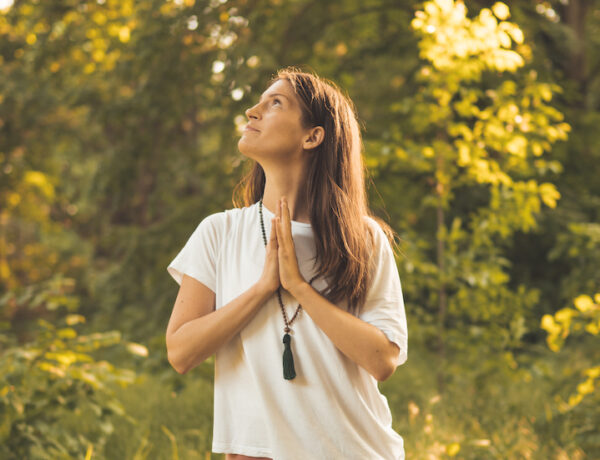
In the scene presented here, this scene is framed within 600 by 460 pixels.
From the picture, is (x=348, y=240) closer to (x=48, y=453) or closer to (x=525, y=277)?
(x=48, y=453)

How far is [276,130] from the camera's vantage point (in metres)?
1.58

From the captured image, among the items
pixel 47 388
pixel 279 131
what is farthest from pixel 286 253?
pixel 47 388

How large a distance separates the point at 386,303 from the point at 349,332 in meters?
0.16

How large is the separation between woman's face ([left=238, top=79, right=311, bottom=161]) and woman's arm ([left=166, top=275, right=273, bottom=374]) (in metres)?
0.38

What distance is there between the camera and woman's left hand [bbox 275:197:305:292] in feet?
4.64

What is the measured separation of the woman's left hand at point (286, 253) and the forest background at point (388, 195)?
1.67m

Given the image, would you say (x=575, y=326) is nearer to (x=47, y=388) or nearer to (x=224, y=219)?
(x=224, y=219)

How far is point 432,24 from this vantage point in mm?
3430

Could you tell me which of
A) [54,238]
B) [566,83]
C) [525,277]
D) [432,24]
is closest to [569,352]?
[525,277]

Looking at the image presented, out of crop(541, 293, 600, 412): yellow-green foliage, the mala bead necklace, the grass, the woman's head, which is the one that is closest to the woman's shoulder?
the woman's head

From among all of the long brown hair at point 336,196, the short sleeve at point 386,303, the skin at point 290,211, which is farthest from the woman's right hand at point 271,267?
the short sleeve at point 386,303

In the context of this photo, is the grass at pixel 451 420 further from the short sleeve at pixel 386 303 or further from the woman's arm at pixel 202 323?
the short sleeve at pixel 386 303

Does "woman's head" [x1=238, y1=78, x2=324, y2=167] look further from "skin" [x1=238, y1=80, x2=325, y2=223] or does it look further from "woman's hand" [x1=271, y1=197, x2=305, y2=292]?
"woman's hand" [x1=271, y1=197, x2=305, y2=292]

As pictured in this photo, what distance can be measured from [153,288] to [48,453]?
6.84ft
